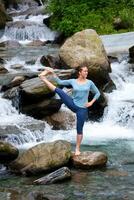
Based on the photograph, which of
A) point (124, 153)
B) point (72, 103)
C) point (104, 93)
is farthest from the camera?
point (104, 93)

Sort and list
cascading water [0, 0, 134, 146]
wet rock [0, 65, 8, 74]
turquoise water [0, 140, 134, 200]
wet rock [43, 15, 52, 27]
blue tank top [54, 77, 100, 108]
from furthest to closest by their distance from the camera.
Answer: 1. wet rock [43, 15, 52, 27]
2. wet rock [0, 65, 8, 74]
3. cascading water [0, 0, 134, 146]
4. blue tank top [54, 77, 100, 108]
5. turquoise water [0, 140, 134, 200]

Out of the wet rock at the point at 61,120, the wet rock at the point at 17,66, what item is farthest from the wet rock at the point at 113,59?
the wet rock at the point at 61,120

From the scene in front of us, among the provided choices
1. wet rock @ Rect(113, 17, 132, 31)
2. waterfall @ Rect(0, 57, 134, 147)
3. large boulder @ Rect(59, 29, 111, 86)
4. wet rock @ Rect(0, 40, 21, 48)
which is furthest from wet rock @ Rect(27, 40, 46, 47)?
large boulder @ Rect(59, 29, 111, 86)

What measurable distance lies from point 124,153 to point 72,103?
2708 mm

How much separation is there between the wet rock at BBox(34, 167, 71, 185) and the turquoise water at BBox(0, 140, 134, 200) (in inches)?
4.6

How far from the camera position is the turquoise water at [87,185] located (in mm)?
10852

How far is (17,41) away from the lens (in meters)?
30.3

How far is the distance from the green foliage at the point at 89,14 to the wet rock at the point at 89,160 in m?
18.1

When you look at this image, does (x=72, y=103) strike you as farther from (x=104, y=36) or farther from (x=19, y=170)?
(x=104, y=36)

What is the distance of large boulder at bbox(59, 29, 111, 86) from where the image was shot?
19.8 m

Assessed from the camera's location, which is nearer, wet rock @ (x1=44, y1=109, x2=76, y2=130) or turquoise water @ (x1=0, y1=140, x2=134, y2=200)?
turquoise water @ (x1=0, y1=140, x2=134, y2=200)

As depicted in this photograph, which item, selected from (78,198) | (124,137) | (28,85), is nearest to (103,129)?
(124,137)

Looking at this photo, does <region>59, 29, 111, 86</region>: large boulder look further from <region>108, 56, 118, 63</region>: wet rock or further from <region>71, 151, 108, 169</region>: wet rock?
<region>71, 151, 108, 169</region>: wet rock

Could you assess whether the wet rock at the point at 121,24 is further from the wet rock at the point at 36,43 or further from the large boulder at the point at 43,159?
the large boulder at the point at 43,159
